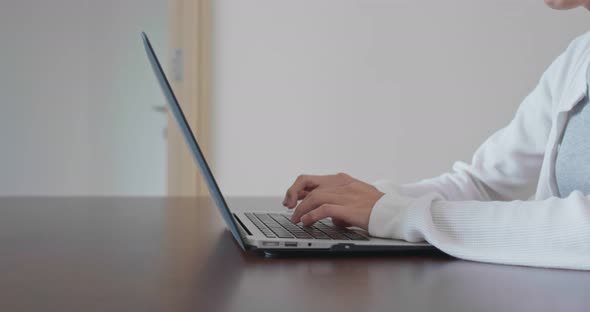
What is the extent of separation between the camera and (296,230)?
727 millimetres

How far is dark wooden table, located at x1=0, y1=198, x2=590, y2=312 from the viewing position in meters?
0.42

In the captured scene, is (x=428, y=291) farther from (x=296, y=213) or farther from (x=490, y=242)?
(x=296, y=213)

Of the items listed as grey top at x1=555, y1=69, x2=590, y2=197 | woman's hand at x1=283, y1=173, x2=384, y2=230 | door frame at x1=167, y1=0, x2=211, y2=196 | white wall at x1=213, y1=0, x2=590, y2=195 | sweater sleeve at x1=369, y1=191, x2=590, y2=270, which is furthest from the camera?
door frame at x1=167, y1=0, x2=211, y2=196

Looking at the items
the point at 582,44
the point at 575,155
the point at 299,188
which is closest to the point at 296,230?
the point at 299,188

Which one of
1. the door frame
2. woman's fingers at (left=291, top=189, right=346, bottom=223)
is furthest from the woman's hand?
the door frame

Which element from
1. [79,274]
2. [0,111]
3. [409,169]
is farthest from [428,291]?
[0,111]

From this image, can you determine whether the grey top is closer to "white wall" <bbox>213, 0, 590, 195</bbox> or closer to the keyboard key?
the keyboard key

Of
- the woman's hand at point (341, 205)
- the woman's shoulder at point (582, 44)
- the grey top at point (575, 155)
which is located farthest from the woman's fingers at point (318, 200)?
the woman's shoulder at point (582, 44)

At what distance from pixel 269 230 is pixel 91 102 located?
3041mm

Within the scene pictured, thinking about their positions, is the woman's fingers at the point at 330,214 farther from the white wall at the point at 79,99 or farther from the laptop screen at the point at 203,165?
the white wall at the point at 79,99

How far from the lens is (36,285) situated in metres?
0.46

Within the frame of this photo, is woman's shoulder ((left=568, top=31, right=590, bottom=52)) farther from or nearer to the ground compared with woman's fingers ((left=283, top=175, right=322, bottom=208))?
farther from the ground

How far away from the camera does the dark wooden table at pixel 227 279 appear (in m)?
0.42

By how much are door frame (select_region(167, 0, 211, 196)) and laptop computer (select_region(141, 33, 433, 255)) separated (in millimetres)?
1674
